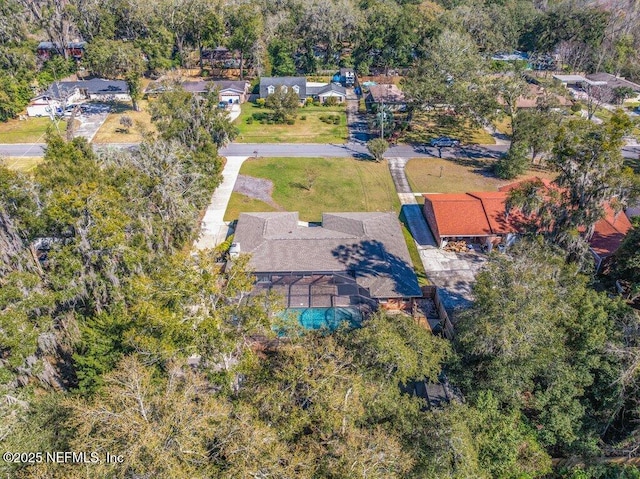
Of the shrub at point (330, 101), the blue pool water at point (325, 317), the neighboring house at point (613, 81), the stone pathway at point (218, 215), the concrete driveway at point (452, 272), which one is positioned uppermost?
the neighboring house at point (613, 81)

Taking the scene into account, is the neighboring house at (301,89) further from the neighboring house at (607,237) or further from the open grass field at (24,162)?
the neighboring house at (607,237)

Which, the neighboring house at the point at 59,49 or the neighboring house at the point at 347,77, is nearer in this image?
the neighboring house at the point at 59,49

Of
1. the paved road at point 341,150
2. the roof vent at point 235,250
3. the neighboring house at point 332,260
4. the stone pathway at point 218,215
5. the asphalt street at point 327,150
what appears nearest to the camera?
the neighboring house at point 332,260

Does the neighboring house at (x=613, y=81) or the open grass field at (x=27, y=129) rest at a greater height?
the neighboring house at (x=613, y=81)

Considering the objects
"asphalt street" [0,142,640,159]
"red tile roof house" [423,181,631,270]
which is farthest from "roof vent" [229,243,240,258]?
"asphalt street" [0,142,640,159]

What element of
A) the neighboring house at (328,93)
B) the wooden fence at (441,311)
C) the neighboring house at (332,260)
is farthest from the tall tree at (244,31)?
the wooden fence at (441,311)

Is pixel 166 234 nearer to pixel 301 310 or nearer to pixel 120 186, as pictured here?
pixel 120 186

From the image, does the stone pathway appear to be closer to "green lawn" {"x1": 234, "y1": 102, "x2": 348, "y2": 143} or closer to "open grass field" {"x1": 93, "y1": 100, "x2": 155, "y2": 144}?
"green lawn" {"x1": 234, "y1": 102, "x2": 348, "y2": 143}
